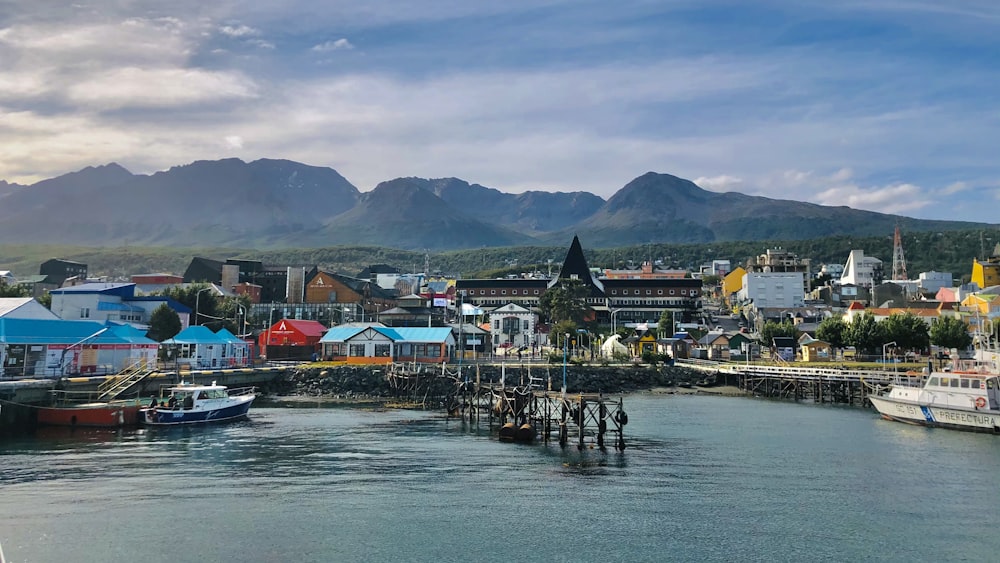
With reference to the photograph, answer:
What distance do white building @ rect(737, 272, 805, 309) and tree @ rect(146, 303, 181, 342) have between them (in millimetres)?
106382

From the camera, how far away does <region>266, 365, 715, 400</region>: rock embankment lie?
7006 cm

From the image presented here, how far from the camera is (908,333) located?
80.7 m

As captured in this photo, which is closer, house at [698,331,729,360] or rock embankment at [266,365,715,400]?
rock embankment at [266,365,715,400]

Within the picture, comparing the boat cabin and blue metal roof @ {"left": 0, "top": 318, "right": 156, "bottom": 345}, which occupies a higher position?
blue metal roof @ {"left": 0, "top": 318, "right": 156, "bottom": 345}

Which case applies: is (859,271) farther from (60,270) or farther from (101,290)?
(60,270)

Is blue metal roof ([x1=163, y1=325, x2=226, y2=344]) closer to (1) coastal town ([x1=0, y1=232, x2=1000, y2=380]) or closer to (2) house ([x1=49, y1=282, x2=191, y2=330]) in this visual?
(1) coastal town ([x1=0, y1=232, x2=1000, y2=380])

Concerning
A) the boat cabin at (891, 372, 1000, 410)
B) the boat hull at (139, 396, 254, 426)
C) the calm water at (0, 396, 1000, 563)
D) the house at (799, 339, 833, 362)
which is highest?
the house at (799, 339, 833, 362)

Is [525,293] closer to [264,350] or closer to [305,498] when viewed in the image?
[264,350]

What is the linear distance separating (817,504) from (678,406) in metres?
35.3

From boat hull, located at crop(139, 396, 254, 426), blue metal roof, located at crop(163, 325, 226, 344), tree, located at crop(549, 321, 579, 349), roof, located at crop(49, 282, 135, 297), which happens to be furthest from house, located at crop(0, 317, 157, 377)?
tree, located at crop(549, 321, 579, 349)

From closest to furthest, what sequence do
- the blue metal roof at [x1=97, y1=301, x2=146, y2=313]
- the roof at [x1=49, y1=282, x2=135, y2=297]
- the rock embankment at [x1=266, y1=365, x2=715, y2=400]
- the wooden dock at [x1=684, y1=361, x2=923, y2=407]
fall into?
the wooden dock at [x1=684, y1=361, x2=923, y2=407], the rock embankment at [x1=266, y1=365, x2=715, y2=400], the roof at [x1=49, y1=282, x2=135, y2=297], the blue metal roof at [x1=97, y1=301, x2=146, y2=313]

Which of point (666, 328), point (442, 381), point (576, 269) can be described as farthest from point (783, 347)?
point (576, 269)

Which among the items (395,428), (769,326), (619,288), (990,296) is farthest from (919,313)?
(395,428)

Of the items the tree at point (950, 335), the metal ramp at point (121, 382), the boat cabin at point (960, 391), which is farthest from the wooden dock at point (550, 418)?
the tree at point (950, 335)
